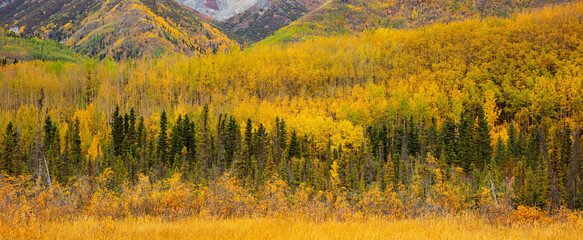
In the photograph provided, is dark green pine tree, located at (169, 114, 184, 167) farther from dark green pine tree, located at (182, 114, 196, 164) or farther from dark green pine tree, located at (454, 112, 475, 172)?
dark green pine tree, located at (454, 112, 475, 172)

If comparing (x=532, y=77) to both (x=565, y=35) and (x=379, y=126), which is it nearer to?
(x=565, y=35)

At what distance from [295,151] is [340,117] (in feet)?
56.8

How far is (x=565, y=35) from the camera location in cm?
10294

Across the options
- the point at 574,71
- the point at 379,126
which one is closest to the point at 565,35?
the point at 574,71

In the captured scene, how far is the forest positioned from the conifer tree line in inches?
16.1

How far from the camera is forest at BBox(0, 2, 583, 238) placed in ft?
196

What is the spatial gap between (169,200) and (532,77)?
105848 millimetres

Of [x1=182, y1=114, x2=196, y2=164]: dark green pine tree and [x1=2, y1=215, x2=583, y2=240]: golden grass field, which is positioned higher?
[x1=2, y1=215, x2=583, y2=240]: golden grass field

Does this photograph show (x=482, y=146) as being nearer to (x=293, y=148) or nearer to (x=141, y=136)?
(x=293, y=148)

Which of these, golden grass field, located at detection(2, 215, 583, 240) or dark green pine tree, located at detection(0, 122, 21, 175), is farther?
dark green pine tree, located at detection(0, 122, 21, 175)

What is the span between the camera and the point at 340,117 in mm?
88312

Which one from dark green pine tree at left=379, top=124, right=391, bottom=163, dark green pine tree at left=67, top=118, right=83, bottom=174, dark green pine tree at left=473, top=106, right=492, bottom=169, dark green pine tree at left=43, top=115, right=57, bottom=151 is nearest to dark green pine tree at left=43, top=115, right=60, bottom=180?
dark green pine tree at left=43, top=115, right=57, bottom=151

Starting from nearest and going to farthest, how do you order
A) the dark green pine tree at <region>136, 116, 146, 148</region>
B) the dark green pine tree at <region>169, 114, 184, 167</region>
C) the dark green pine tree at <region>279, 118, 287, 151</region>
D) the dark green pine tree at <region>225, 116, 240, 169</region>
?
the dark green pine tree at <region>169, 114, 184, 167</region> < the dark green pine tree at <region>225, 116, 240, 169</region> < the dark green pine tree at <region>136, 116, 146, 148</region> < the dark green pine tree at <region>279, 118, 287, 151</region>

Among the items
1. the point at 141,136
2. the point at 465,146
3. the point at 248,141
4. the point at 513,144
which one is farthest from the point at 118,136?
the point at 513,144
